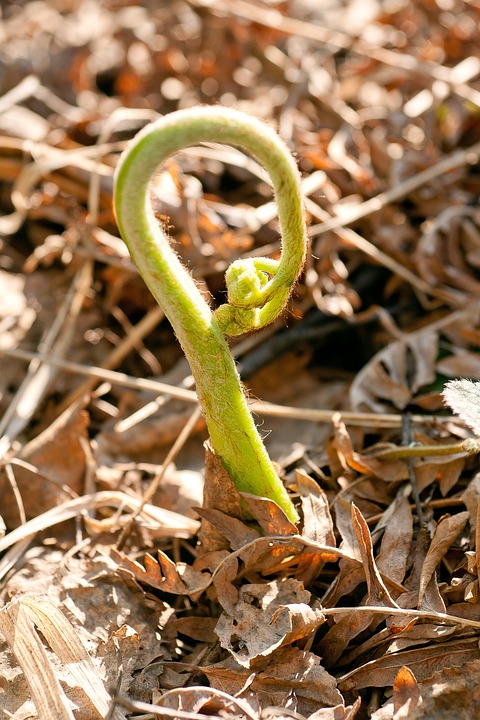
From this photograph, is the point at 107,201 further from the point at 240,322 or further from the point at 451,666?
the point at 451,666

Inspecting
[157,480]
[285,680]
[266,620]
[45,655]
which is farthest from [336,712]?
[157,480]

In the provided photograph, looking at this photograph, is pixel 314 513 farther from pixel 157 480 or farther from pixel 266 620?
pixel 157 480

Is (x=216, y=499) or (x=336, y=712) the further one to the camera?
(x=216, y=499)

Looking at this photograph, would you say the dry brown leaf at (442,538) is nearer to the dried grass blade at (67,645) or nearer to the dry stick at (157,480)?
the dry stick at (157,480)

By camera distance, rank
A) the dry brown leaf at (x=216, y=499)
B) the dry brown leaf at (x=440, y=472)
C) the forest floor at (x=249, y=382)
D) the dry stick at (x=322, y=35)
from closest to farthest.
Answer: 1. the forest floor at (x=249, y=382)
2. the dry brown leaf at (x=216, y=499)
3. the dry brown leaf at (x=440, y=472)
4. the dry stick at (x=322, y=35)


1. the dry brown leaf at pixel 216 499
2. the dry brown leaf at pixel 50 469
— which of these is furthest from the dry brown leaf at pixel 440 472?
the dry brown leaf at pixel 50 469

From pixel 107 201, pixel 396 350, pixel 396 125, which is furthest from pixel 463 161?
pixel 107 201
